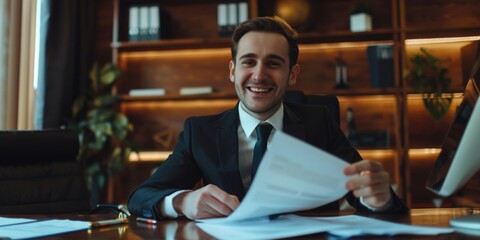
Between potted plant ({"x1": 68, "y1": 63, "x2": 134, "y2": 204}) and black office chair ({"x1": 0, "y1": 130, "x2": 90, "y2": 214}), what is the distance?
1.50 m

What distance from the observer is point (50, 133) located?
165 cm

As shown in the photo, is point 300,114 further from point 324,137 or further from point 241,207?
point 241,207

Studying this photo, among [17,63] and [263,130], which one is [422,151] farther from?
[17,63]

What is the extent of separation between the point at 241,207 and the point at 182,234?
0.17 metres

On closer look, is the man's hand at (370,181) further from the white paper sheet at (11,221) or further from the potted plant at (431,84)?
the potted plant at (431,84)

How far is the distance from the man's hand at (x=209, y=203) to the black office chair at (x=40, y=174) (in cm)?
75

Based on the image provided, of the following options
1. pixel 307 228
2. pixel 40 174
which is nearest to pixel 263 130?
pixel 307 228

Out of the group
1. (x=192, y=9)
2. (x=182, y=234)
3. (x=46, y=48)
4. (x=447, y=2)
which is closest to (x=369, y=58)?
(x=447, y=2)

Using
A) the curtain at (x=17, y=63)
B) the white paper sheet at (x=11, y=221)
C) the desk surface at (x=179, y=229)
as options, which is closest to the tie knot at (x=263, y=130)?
the desk surface at (x=179, y=229)

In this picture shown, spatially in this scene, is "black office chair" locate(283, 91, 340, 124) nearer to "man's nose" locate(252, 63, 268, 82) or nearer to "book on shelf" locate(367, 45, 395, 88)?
"man's nose" locate(252, 63, 268, 82)

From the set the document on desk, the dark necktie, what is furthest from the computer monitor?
the dark necktie

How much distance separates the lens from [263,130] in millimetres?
1369

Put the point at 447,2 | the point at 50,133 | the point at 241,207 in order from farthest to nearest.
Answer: the point at 447,2, the point at 50,133, the point at 241,207

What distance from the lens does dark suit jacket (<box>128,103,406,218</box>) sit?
1380 mm
